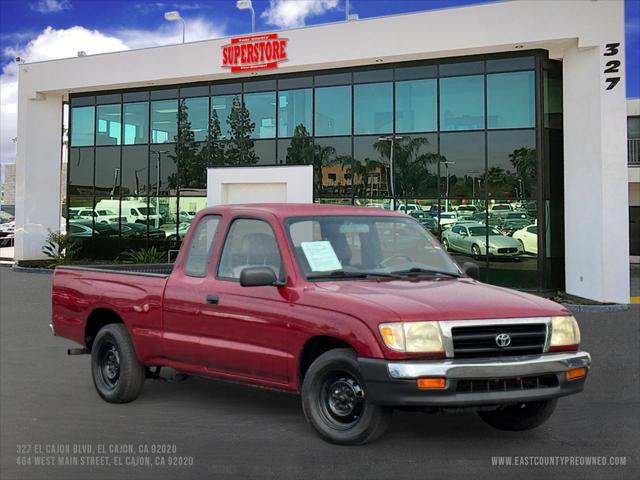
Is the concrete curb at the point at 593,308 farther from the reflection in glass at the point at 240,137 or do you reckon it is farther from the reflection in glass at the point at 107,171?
the reflection in glass at the point at 107,171

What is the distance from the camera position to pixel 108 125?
26.5 meters

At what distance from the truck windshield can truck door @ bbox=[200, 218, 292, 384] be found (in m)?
0.25

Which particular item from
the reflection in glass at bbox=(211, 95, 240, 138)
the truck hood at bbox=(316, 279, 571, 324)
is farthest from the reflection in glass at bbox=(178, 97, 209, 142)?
the truck hood at bbox=(316, 279, 571, 324)

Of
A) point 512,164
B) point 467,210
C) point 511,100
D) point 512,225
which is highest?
point 511,100

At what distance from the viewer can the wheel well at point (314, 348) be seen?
5.50 m

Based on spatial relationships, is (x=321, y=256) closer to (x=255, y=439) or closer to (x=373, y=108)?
(x=255, y=439)

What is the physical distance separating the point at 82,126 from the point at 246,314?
76.1 ft

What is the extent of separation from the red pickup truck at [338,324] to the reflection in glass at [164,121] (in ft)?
59.8

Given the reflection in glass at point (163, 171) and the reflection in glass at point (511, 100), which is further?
the reflection in glass at point (163, 171)

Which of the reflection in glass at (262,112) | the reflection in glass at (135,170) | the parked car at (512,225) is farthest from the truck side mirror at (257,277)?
the reflection in glass at (135,170)

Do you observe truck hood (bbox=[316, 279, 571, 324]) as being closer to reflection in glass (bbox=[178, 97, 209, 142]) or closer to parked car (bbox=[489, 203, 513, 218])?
parked car (bbox=[489, 203, 513, 218])

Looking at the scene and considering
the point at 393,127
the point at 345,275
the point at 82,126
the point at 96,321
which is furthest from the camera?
the point at 82,126

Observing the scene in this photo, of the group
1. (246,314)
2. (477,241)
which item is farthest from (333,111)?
(246,314)

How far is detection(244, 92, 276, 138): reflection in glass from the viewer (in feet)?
75.5
